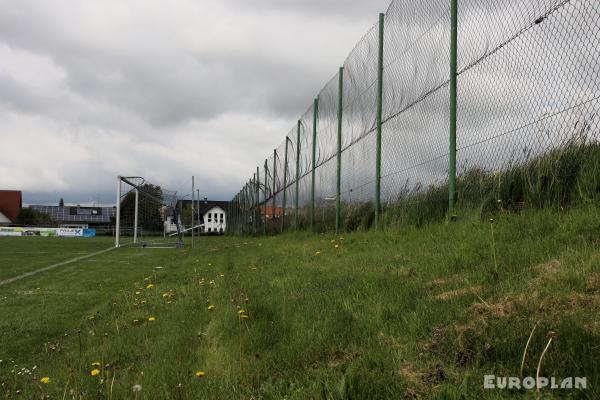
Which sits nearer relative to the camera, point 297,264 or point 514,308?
point 514,308

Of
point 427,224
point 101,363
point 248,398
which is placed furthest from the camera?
point 427,224

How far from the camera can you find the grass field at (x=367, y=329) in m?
2.53

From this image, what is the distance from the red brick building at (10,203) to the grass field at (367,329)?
10013 centimetres

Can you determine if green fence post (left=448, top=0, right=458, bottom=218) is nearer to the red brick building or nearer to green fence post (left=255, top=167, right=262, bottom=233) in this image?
green fence post (left=255, top=167, right=262, bottom=233)

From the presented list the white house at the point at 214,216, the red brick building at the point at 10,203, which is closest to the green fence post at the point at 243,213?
the white house at the point at 214,216

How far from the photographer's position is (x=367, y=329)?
3303mm

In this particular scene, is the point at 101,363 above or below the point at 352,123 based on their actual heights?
below

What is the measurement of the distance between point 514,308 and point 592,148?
7.34ft

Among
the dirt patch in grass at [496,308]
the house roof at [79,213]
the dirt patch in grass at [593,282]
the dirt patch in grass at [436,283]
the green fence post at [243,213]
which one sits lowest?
the dirt patch in grass at [496,308]

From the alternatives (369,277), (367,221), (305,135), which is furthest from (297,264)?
(305,135)

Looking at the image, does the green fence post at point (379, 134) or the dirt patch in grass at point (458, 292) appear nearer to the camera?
the dirt patch in grass at point (458, 292)

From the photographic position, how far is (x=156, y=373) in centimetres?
339

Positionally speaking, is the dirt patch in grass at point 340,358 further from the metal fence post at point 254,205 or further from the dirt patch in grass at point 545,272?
the metal fence post at point 254,205

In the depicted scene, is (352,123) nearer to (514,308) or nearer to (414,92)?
(414,92)
